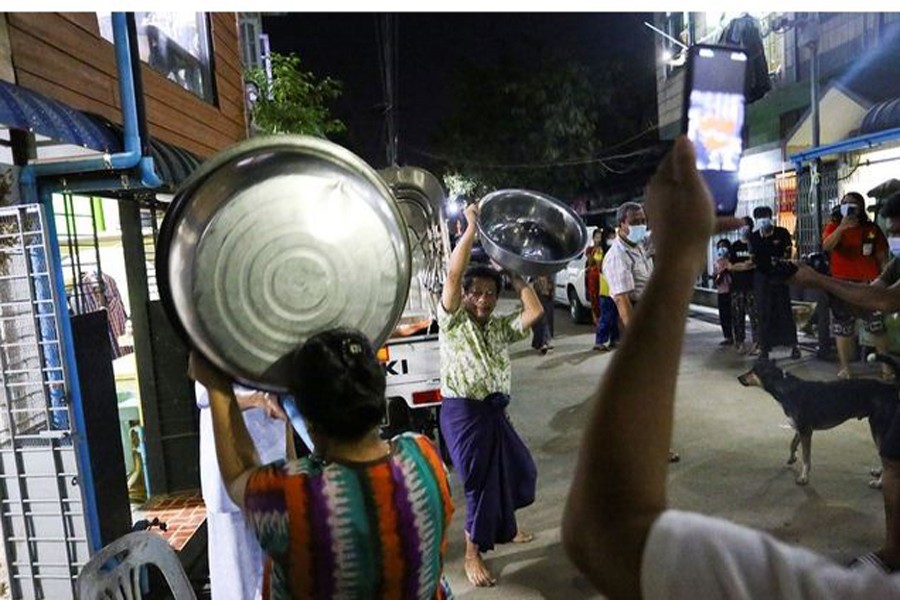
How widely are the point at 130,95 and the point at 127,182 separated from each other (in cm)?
48

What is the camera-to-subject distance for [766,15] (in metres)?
12.7

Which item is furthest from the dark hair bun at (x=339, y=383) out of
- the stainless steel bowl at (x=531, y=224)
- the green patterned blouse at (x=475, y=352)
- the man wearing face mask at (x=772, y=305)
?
the man wearing face mask at (x=772, y=305)

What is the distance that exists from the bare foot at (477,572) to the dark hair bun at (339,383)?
2.37 metres

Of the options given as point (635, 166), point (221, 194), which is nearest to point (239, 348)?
point (221, 194)

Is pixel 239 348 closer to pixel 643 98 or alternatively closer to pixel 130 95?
pixel 130 95

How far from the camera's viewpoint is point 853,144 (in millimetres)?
7559

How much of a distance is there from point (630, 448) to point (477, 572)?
10.3 feet

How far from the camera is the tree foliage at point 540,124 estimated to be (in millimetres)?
18344

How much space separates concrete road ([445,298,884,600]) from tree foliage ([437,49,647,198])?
468 inches

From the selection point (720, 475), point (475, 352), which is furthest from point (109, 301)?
point (720, 475)

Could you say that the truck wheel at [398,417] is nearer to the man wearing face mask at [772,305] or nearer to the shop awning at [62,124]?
the shop awning at [62,124]

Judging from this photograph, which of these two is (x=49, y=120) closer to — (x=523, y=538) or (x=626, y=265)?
(x=523, y=538)

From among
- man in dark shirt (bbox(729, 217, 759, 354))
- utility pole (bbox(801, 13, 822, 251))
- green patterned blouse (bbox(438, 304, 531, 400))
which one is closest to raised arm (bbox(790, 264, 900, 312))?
green patterned blouse (bbox(438, 304, 531, 400))

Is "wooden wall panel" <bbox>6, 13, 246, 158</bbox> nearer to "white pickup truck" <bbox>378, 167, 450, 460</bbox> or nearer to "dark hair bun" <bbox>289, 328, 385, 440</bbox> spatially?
"white pickup truck" <bbox>378, 167, 450, 460</bbox>
